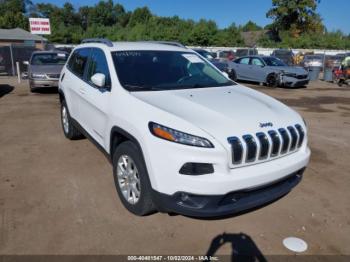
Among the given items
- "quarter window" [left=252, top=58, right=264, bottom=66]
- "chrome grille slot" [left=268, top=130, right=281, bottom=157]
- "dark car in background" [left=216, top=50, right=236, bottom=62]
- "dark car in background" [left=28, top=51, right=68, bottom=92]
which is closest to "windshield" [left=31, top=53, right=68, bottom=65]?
"dark car in background" [left=28, top=51, right=68, bottom=92]

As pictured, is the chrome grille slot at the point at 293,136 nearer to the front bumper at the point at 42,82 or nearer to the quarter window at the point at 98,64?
the quarter window at the point at 98,64

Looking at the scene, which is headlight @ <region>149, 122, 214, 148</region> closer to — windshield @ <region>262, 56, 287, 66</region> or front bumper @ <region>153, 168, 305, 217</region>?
front bumper @ <region>153, 168, 305, 217</region>

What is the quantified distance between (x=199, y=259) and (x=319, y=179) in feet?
8.09

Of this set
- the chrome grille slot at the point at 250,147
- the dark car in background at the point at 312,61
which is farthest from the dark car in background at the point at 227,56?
the chrome grille slot at the point at 250,147

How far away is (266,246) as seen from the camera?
3098 millimetres

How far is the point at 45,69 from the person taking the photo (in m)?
12.0

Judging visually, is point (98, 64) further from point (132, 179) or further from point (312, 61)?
point (312, 61)

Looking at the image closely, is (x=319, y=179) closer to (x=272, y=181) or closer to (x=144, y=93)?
(x=272, y=181)

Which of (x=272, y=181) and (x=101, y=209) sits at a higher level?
(x=272, y=181)

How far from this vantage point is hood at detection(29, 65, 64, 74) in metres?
11.8

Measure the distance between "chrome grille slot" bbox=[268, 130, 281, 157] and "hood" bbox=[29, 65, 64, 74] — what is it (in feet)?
34.0

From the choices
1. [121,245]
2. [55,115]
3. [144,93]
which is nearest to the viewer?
[121,245]

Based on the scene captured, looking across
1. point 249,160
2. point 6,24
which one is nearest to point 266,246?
point 249,160

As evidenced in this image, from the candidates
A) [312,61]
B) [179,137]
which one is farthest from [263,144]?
[312,61]
